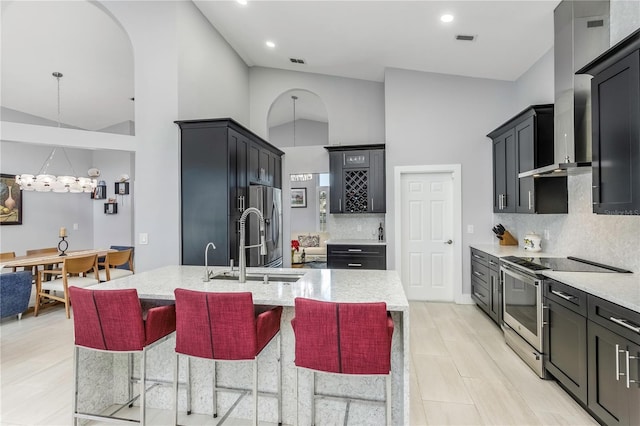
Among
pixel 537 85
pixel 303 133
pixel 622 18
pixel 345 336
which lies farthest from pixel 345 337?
pixel 303 133

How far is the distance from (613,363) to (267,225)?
12.5 feet

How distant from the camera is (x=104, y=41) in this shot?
4371mm

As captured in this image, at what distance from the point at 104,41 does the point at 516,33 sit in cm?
531

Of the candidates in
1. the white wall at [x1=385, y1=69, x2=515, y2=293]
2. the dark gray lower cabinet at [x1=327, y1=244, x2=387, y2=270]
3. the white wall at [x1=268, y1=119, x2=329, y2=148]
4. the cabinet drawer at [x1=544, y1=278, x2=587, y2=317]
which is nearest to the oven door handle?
the cabinet drawer at [x1=544, y1=278, x2=587, y2=317]

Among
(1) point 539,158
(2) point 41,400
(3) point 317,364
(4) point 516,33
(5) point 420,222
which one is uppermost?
(4) point 516,33

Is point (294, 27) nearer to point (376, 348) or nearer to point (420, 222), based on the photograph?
point (420, 222)

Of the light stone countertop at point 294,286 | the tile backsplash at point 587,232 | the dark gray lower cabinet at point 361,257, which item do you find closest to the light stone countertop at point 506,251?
the tile backsplash at point 587,232

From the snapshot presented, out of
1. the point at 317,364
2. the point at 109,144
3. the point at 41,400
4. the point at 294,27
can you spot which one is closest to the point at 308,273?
the point at 317,364

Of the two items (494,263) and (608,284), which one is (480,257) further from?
(608,284)

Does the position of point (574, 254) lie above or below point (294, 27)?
below

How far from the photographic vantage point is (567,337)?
2281mm

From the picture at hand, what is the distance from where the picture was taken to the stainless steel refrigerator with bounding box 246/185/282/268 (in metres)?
4.13

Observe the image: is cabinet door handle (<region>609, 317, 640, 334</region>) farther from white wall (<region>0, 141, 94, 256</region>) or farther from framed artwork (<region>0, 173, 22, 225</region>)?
framed artwork (<region>0, 173, 22, 225</region>)

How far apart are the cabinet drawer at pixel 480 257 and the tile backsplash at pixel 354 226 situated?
148 cm
